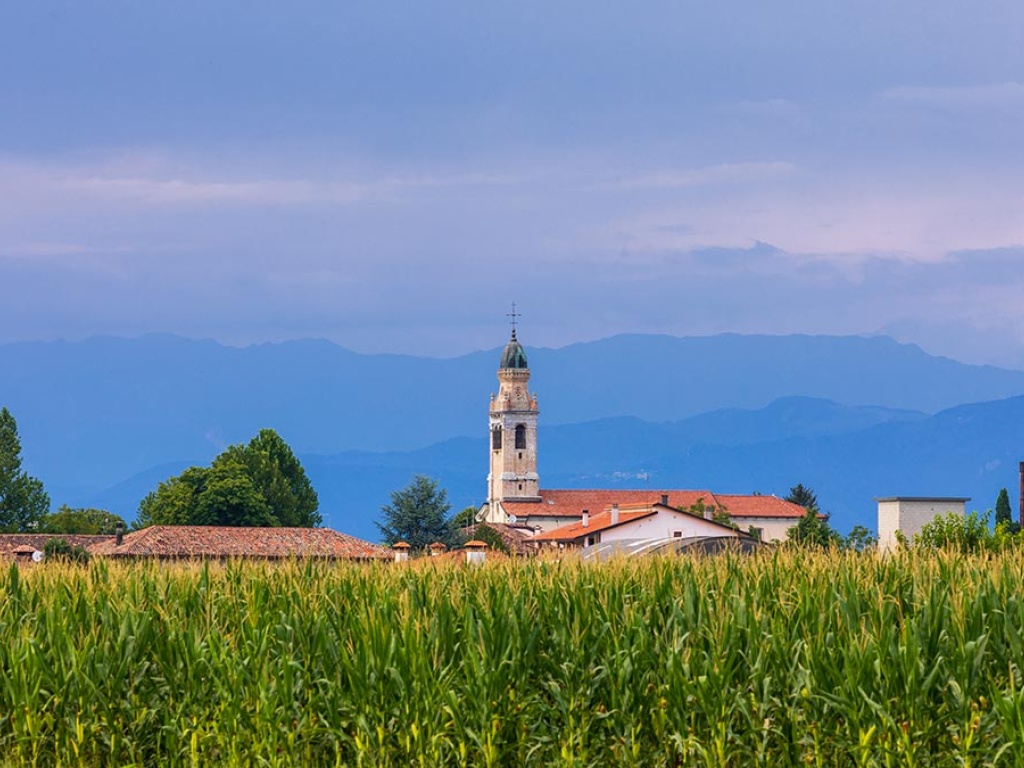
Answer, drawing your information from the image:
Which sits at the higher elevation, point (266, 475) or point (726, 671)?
point (266, 475)

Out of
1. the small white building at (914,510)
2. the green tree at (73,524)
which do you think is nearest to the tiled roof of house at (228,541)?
the green tree at (73,524)

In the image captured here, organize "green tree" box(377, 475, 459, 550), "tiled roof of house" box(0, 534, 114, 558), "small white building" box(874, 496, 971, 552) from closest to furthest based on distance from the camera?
"small white building" box(874, 496, 971, 552)
"tiled roof of house" box(0, 534, 114, 558)
"green tree" box(377, 475, 459, 550)

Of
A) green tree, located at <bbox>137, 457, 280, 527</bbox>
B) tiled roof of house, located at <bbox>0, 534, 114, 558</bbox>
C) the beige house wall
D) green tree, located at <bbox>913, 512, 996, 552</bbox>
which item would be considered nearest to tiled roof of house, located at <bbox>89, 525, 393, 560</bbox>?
tiled roof of house, located at <bbox>0, 534, 114, 558</bbox>

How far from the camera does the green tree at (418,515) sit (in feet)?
551

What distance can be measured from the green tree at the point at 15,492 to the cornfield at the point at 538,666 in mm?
109728

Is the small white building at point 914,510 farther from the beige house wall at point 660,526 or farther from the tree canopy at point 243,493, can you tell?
the tree canopy at point 243,493

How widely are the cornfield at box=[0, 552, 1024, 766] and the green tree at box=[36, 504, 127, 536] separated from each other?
104348 mm

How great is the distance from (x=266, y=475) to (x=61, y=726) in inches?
4299

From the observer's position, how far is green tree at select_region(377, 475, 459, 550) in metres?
168

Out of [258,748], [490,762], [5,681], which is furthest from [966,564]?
[5,681]

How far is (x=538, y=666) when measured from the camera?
1781 cm

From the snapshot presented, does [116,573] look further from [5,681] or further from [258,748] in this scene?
[258,748]

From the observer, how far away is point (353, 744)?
18.0 metres

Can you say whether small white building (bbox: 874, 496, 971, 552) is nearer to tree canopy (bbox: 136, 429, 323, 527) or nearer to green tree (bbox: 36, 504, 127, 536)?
tree canopy (bbox: 136, 429, 323, 527)
